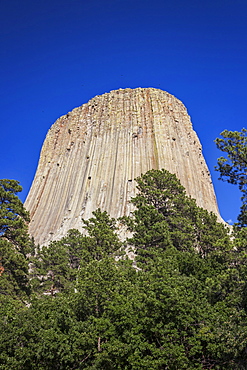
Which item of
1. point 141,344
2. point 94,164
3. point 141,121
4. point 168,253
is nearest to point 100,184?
point 94,164

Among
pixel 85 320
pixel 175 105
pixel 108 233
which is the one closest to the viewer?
pixel 85 320

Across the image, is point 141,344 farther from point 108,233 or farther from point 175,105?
point 175,105

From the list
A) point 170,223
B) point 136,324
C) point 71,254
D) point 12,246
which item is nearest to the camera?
point 136,324

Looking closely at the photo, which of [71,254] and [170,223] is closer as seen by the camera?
[170,223]

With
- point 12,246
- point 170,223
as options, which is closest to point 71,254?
point 12,246

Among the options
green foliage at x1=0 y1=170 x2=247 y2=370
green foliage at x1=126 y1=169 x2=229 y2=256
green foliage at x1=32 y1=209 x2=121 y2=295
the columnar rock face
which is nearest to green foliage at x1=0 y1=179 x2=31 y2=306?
green foliage at x1=32 y1=209 x2=121 y2=295

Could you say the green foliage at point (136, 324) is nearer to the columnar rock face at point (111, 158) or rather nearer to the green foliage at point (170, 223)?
the green foliage at point (170, 223)

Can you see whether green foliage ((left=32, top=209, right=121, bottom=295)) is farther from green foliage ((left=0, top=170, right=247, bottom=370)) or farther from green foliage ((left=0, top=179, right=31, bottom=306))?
green foliage ((left=0, top=170, right=247, bottom=370))

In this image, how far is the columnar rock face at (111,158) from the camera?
159 ft

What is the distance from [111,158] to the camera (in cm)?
5219

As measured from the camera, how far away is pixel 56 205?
173 ft

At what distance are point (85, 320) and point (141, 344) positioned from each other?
4.15m

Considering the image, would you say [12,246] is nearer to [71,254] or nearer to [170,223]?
[71,254]

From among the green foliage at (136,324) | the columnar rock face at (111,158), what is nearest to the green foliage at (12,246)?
the green foliage at (136,324)
